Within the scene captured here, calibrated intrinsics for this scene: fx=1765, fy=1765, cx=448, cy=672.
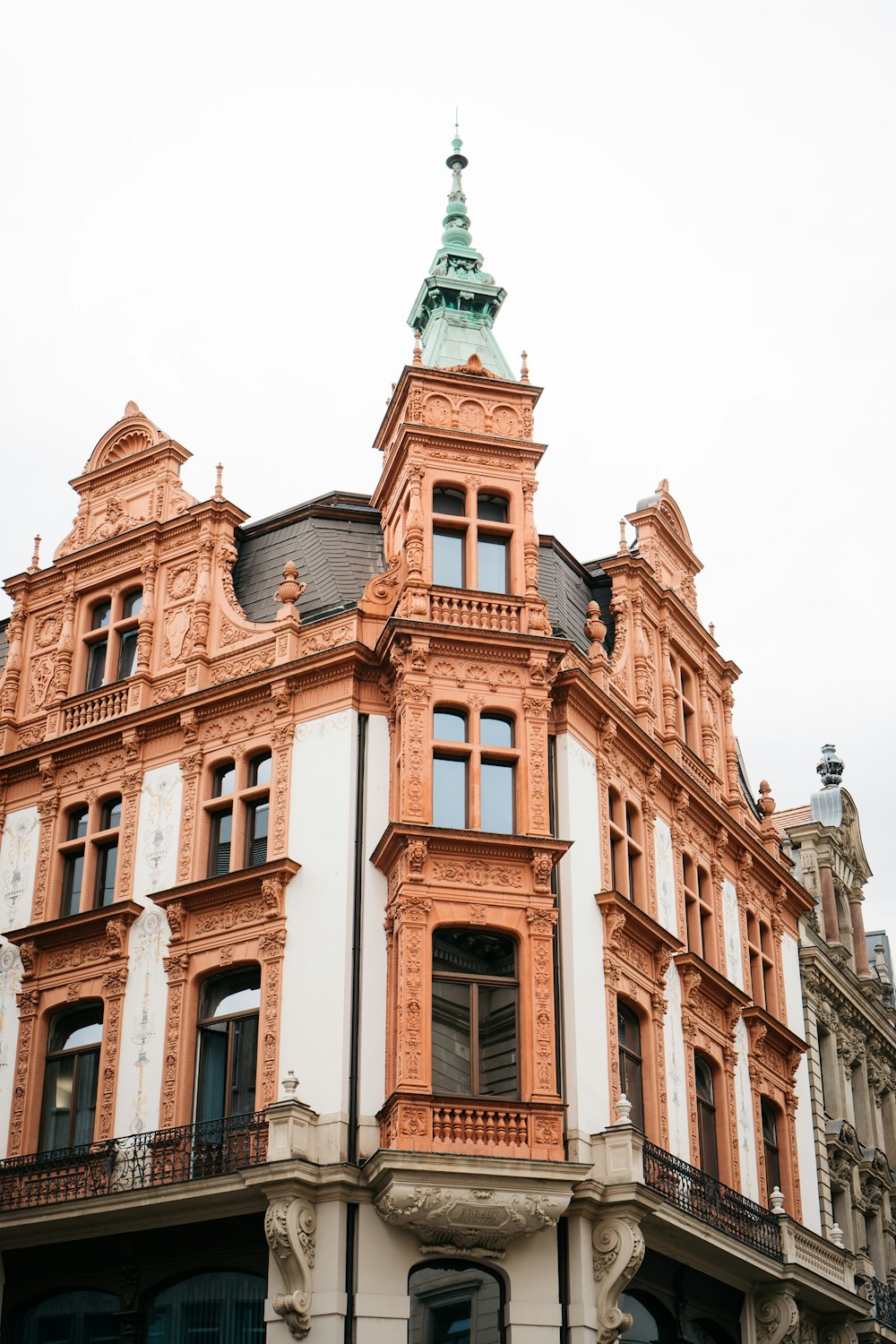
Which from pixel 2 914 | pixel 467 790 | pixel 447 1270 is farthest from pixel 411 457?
pixel 447 1270

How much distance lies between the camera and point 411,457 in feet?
125

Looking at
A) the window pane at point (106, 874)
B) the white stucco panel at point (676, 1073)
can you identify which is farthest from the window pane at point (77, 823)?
the white stucco panel at point (676, 1073)

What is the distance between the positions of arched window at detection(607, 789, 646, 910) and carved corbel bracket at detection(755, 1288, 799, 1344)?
28.9ft

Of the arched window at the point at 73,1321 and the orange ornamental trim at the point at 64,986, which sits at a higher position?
the orange ornamental trim at the point at 64,986

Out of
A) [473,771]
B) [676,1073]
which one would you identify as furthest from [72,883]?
[676,1073]

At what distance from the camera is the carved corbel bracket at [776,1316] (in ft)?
124

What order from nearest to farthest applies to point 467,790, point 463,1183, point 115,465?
point 463,1183 < point 467,790 < point 115,465

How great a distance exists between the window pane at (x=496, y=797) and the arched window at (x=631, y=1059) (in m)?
4.68

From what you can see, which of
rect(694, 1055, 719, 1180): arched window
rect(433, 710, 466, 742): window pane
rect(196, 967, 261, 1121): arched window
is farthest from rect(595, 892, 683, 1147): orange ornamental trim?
rect(196, 967, 261, 1121): arched window

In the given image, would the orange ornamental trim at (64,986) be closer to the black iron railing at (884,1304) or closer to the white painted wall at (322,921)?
the white painted wall at (322,921)

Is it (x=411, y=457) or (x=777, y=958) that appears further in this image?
(x=777, y=958)

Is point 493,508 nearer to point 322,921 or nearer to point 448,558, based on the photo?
point 448,558

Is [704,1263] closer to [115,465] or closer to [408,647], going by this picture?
[408,647]

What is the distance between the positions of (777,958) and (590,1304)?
1609 cm
